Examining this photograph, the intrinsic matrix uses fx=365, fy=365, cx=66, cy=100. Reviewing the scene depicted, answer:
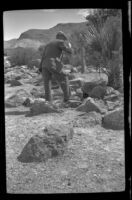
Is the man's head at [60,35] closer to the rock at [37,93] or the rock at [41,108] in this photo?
the rock at [41,108]

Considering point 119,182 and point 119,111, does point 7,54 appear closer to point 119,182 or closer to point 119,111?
point 119,111

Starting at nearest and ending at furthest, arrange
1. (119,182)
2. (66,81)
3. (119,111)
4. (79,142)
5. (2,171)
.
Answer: (2,171)
(119,182)
(79,142)
(119,111)
(66,81)

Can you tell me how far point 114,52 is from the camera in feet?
24.2

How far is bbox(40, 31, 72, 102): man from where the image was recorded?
5898 mm

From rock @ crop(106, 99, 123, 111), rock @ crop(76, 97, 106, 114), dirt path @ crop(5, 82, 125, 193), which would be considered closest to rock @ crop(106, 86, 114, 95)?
rock @ crop(106, 99, 123, 111)

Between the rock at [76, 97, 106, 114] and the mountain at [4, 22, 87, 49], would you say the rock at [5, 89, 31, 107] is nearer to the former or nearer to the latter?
the mountain at [4, 22, 87, 49]

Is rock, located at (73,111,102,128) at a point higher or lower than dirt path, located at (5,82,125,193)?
higher

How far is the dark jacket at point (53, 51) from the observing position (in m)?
5.89

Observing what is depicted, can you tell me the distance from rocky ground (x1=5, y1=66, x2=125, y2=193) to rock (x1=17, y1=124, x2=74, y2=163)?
6cm

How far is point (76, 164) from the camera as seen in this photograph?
371cm

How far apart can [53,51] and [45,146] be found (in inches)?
107
